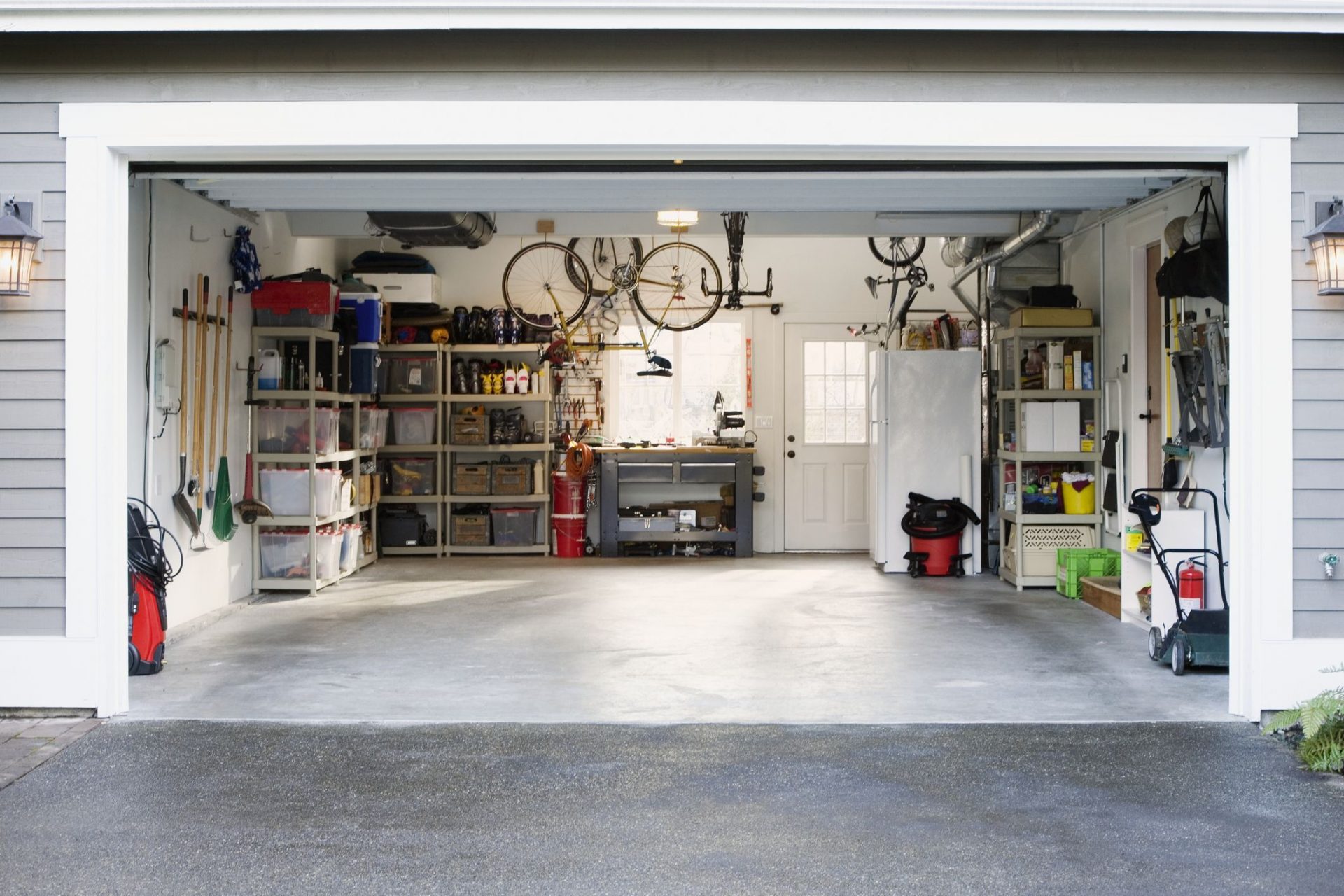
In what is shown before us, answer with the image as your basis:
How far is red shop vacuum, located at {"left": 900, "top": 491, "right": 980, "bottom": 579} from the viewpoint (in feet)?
31.4

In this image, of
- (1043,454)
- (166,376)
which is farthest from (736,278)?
(166,376)

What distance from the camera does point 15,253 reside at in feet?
15.4

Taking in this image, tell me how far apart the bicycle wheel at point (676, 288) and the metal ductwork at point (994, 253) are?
2.14 metres

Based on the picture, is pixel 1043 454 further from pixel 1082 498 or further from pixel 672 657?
pixel 672 657

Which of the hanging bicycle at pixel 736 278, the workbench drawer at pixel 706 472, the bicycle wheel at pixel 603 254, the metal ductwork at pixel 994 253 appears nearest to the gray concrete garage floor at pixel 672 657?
the workbench drawer at pixel 706 472

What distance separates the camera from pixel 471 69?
4.86 meters

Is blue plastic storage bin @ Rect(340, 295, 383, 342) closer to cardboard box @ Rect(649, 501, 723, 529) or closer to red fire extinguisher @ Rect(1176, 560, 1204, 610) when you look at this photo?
cardboard box @ Rect(649, 501, 723, 529)

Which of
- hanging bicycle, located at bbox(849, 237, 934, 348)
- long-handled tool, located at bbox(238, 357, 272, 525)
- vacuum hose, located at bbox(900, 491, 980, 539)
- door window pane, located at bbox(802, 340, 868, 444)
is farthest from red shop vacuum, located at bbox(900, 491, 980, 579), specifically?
long-handled tool, located at bbox(238, 357, 272, 525)

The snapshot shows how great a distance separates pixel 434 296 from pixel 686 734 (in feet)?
23.9

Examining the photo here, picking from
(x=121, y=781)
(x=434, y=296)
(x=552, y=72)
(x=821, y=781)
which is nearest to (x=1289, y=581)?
(x=821, y=781)

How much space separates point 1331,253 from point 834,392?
23.1ft

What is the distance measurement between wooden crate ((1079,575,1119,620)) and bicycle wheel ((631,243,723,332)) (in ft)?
14.1

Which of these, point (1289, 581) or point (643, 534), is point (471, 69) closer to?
point (1289, 581)

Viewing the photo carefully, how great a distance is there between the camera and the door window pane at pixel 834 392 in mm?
11648
